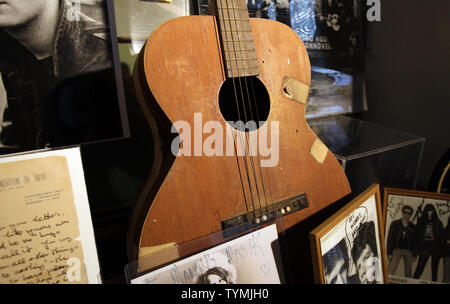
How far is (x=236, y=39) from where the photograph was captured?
0.73m

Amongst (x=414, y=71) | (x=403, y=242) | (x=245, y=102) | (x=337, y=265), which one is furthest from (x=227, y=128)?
(x=414, y=71)

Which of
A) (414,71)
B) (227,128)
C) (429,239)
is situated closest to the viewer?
(227,128)

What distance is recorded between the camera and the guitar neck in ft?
2.34

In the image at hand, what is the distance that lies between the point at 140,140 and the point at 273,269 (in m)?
0.56

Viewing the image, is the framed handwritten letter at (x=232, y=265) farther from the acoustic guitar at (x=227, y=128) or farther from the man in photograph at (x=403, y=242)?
the man in photograph at (x=403, y=242)

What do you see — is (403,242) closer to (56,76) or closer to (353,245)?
(353,245)

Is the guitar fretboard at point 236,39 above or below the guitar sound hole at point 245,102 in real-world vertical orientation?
above

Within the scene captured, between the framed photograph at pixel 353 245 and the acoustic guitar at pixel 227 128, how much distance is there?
86 mm

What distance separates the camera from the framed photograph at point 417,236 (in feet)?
2.62

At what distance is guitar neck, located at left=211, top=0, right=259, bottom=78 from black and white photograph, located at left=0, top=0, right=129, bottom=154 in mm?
346

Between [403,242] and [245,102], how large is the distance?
582 mm

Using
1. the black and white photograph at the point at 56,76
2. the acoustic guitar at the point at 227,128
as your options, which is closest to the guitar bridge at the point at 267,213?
the acoustic guitar at the point at 227,128

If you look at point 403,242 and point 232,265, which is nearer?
point 232,265
